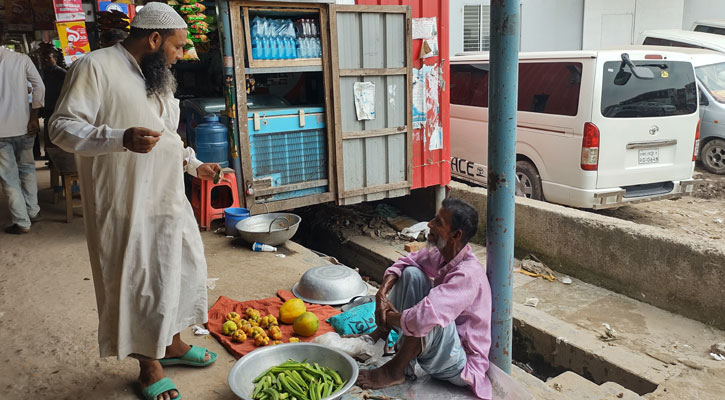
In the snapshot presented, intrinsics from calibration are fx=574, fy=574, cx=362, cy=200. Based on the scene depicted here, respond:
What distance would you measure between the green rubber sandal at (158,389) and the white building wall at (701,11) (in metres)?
16.6

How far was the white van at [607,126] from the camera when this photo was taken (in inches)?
260

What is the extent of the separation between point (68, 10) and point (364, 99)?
11.0 ft

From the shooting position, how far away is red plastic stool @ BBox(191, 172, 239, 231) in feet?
19.9

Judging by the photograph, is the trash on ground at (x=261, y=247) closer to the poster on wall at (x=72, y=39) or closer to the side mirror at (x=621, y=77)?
the poster on wall at (x=72, y=39)

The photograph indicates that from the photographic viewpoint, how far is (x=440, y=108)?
7156 millimetres

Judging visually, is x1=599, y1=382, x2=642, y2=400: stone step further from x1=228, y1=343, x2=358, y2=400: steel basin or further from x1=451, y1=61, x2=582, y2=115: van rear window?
x1=451, y1=61, x2=582, y2=115: van rear window

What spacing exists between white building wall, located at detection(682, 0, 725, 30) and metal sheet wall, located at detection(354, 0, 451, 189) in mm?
11569

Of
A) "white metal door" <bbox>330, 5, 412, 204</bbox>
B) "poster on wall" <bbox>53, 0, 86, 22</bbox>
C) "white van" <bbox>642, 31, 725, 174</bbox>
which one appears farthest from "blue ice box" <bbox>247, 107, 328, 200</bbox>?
"white van" <bbox>642, 31, 725, 174</bbox>

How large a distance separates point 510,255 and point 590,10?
13480 millimetres

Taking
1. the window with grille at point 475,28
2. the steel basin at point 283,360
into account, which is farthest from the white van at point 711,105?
the steel basin at point 283,360

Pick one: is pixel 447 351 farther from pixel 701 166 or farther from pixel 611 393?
pixel 701 166

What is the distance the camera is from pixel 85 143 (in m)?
2.43

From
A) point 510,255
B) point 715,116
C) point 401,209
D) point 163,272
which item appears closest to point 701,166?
point 715,116

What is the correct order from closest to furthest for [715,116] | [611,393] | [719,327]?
1. [611,393]
2. [719,327]
3. [715,116]
